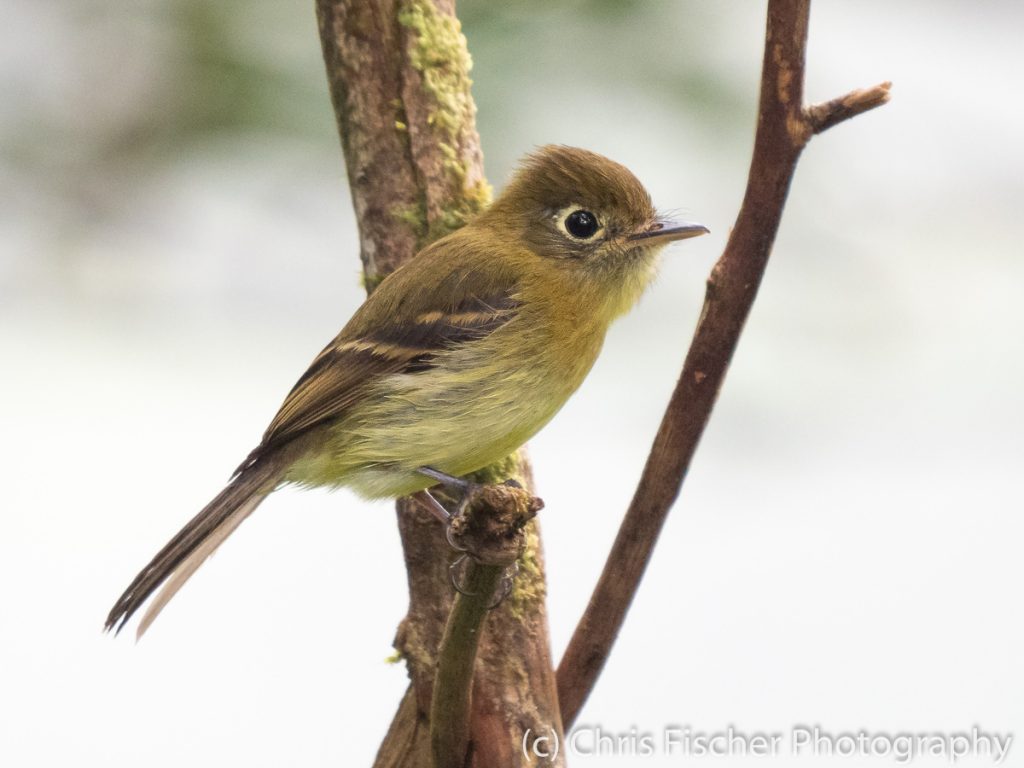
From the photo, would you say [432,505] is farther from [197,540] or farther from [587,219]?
[587,219]

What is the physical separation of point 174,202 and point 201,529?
151 cm

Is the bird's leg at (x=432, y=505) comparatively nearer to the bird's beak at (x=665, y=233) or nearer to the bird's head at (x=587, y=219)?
the bird's head at (x=587, y=219)

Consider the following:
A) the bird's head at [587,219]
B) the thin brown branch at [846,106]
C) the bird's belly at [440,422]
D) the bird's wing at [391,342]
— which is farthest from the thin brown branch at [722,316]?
the bird's head at [587,219]

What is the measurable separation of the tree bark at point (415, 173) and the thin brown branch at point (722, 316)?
0.29m

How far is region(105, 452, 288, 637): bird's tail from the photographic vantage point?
8.83ft

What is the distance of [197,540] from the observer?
9.23ft

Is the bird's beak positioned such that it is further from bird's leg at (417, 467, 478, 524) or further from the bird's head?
bird's leg at (417, 467, 478, 524)

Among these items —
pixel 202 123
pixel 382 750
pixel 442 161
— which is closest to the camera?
pixel 382 750

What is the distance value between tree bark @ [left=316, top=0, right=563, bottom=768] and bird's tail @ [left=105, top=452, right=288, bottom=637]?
1.18 feet

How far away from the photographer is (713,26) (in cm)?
377

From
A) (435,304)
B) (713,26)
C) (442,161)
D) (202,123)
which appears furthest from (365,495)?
(713,26)

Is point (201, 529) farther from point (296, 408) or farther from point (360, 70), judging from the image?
point (360, 70)

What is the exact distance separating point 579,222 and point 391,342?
0.60 metres

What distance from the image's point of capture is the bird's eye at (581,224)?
3207 mm
